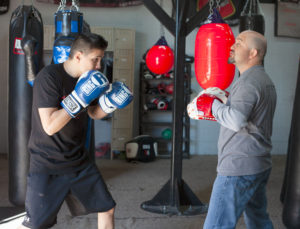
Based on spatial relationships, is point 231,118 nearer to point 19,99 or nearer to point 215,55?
point 215,55

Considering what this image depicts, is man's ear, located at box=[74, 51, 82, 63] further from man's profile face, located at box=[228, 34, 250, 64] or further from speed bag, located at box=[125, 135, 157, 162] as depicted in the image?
speed bag, located at box=[125, 135, 157, 162]

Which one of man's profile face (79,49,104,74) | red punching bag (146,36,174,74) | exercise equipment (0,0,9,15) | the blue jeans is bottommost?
the blue jeans

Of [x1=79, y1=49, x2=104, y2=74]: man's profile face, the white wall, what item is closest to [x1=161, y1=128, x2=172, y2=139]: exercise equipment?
the white wall

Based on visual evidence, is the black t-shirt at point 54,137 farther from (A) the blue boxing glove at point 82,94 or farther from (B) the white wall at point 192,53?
(B) the white wall at point 192,53

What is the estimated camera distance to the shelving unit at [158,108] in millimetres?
6301

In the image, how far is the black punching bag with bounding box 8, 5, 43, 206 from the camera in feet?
11.0

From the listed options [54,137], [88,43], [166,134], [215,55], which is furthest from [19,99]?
[166,134]

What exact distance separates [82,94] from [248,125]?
87cm

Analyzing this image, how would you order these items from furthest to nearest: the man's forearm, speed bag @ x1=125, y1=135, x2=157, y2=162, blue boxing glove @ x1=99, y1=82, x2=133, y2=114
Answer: speed bag @ x1=125, y1=135, x2=157, y2=162 < blue boxing glove @ x1=99, y1=82, x2=133, y2=114 < the man's forearm

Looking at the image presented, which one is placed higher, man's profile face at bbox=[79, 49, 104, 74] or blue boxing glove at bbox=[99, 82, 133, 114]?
man's profile face at bbox=[79, 49, 104, 74]

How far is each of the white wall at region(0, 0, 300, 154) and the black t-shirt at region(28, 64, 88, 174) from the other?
477 centimetres

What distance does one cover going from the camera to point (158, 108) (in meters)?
6.27

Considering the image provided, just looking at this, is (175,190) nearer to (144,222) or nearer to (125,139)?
(144,222)

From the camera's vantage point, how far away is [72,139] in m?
1.96
